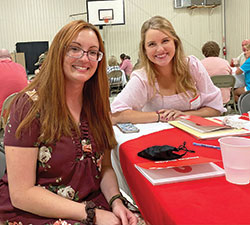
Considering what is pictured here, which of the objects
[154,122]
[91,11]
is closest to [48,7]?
[91,11]

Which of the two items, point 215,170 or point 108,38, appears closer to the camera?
point 215,170

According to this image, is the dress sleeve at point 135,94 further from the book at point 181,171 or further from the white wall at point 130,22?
the white wall at point 130,22

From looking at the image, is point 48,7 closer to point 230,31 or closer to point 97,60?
point 230,31

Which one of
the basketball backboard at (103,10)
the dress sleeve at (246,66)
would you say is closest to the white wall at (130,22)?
the basketball backboard at (103,10)

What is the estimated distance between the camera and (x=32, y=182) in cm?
104

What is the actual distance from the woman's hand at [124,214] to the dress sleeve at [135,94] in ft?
3.03

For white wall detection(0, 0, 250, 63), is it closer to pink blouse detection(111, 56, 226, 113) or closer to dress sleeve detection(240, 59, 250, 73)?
dress sleeve detection(240, 59, 250, 73)

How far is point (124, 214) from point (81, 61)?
602 mm

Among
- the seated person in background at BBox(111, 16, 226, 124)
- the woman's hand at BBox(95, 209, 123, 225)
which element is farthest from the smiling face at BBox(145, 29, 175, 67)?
the woman's hand at BBox(95, 209, 123, 225)

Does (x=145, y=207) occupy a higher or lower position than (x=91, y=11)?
lower

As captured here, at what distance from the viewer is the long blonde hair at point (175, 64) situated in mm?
2047

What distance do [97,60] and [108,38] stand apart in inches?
378

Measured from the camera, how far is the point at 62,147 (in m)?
1.09

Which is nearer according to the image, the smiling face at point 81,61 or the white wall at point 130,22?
the smiling face at point 81,61
